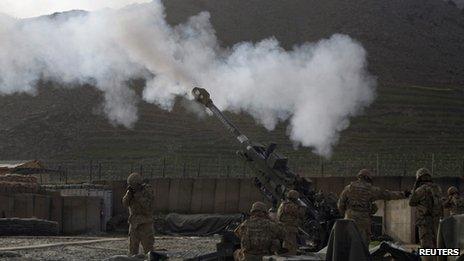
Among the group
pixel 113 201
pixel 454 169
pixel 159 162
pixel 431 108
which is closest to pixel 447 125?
pixel 431 108

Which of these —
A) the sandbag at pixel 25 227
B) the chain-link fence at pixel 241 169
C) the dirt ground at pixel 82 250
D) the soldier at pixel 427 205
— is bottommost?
the dirt ground at pixel 82 250

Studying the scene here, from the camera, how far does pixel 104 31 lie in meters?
41.0

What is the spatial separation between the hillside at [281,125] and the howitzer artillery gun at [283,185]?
18.0 m

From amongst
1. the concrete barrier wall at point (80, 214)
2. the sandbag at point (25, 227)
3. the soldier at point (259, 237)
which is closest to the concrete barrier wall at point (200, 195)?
the concrete barrier wall at point (80, 214)

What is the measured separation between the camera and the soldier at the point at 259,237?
37.6 feet

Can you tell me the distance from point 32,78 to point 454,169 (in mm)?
50672

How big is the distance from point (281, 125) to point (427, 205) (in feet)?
183

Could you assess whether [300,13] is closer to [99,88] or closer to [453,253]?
[99,88]

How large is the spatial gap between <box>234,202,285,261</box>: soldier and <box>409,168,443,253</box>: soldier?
13.2 feet

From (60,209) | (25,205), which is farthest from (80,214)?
(25,205)

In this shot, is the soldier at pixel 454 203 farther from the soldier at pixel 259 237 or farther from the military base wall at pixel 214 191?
the military base wall at pixel 214 191

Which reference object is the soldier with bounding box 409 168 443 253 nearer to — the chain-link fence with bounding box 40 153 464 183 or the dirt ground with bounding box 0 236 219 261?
the dirt ground with bounding box 0 236 219 261

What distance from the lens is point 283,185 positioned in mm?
22703

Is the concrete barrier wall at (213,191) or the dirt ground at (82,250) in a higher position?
the concrete barrier wall at (213,191)
